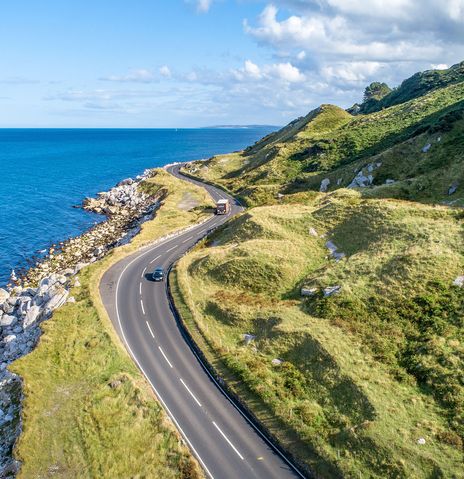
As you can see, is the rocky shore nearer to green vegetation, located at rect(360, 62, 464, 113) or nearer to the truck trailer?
the truck trailer

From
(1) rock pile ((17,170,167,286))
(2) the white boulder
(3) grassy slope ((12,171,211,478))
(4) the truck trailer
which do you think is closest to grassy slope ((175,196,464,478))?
Result: (2) the white boulder

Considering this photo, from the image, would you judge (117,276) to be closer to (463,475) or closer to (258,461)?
(258,461)

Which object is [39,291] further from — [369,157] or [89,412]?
[369,157]

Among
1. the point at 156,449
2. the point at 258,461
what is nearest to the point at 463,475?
the point at 258,461

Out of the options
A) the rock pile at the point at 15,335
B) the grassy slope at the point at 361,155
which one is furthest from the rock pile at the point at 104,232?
the grassy slope at the point at 361,155

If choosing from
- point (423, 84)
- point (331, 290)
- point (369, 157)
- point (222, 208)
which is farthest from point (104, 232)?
point (423, 84)

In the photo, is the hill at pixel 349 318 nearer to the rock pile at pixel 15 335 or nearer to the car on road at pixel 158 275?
the car on road at pixel 158 275
